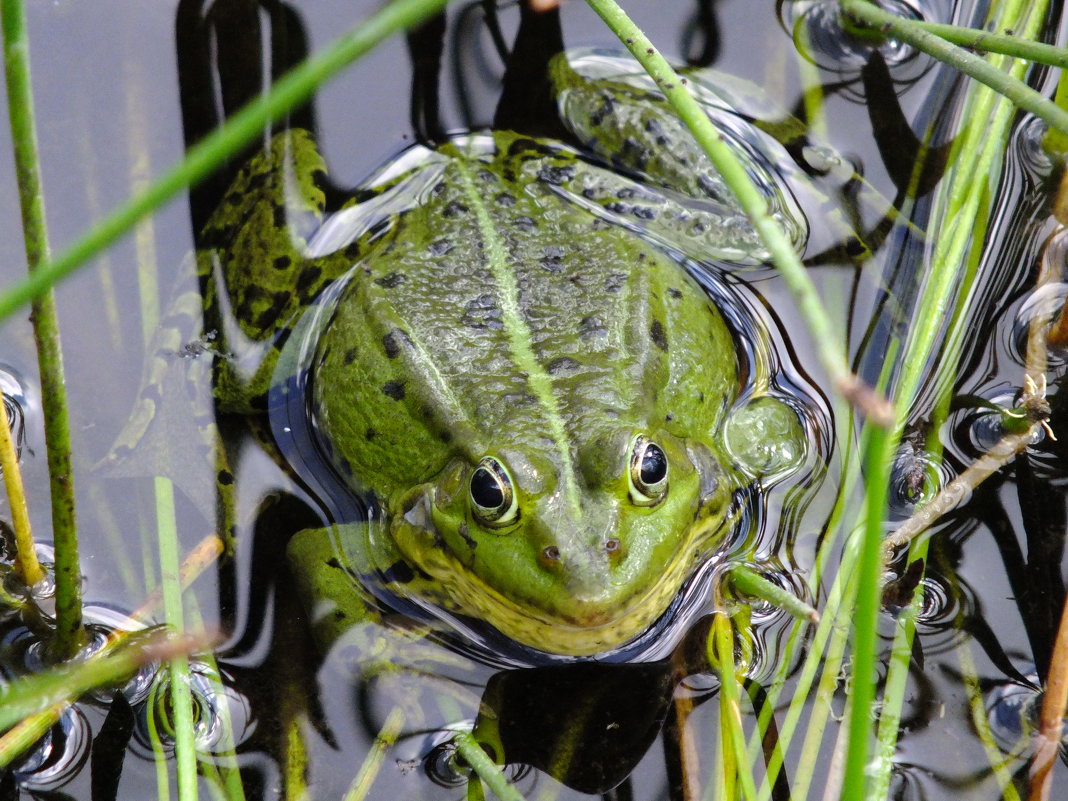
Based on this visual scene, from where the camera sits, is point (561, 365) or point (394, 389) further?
point (394, 389)

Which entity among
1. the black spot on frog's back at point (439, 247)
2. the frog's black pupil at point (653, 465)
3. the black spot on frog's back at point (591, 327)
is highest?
the black spot on frog's back at point (439, 247)

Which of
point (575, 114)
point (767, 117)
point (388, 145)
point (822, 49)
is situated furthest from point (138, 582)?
point (822, 49)

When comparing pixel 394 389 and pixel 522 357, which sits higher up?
pixel 522 357

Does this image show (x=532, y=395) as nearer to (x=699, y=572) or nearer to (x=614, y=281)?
(x=614, y=281)

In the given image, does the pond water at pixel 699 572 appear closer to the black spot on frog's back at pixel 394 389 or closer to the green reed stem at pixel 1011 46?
the black spot on frog's back at pixel 394 389

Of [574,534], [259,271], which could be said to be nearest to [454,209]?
[259,271]

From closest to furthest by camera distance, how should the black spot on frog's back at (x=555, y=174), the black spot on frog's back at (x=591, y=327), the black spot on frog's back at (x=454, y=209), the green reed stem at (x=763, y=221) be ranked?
the green reed stem at (x=763, y=221), the black spot on frog's back at (x=591, y=327), the black spot on frog's back at (x=454, y=209), the black spot on frog's back at (x=555, y=174)

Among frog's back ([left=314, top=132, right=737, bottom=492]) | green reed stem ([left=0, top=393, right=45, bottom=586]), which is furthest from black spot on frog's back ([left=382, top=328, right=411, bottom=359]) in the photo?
green reed stem ([left=0, top=393, right=45, bottom=586])

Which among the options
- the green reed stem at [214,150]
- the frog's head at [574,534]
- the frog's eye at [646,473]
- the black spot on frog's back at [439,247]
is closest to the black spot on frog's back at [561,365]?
the frog's head at [574,534]
